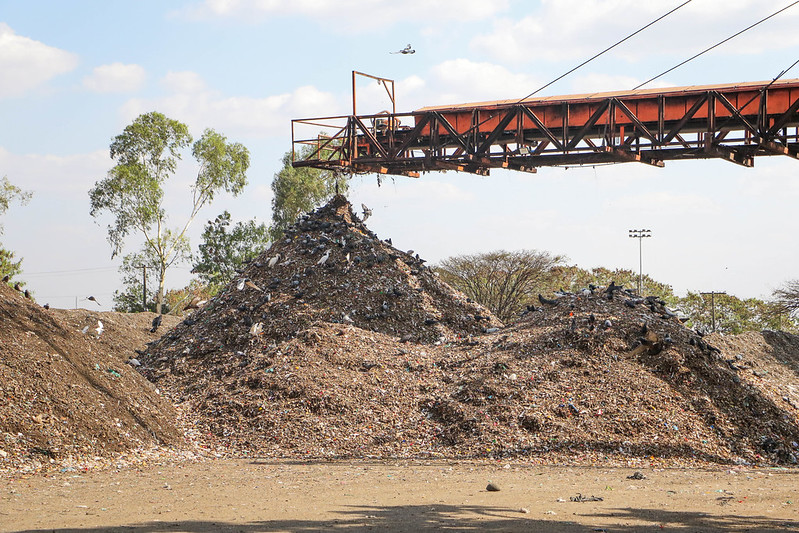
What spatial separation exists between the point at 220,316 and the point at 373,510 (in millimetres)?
10626

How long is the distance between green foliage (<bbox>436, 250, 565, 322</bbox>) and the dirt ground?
27.3m

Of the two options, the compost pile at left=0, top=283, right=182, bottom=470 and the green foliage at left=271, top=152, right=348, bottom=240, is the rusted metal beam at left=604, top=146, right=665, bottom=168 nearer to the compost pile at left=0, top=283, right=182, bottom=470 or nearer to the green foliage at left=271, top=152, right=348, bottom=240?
the compost pile at left=0, top=283, right=182, bottom=470

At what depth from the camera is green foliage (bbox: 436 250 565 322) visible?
3978 cm

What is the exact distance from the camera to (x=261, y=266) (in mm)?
20891

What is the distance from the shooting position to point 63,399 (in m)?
12.8

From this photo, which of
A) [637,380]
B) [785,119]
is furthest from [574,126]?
[637,380]

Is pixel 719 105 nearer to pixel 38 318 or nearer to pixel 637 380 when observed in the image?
pixel 637 380

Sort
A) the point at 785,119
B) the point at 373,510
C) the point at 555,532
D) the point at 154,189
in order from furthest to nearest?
the point at 154,189 → the point at 785,119 → the point at 373,510 → the point at 555,532


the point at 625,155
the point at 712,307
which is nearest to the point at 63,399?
the point at 625,155

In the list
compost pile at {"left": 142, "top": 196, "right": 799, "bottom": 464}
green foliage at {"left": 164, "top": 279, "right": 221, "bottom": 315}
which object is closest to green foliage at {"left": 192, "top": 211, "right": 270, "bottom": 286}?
green foliage at {"left": 164, "top": 279, "right": 221, "bottom": 315}

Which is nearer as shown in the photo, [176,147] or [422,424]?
[422,424]

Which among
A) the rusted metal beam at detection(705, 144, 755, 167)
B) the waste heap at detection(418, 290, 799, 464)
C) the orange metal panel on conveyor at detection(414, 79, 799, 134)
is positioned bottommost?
the waste heap at detection(418, 290, 799, 464)

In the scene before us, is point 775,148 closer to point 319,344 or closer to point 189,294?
point 319,344

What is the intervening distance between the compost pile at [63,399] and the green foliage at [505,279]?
2619 cm
